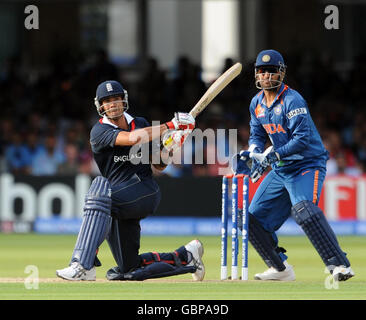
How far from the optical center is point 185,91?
53.9 ft

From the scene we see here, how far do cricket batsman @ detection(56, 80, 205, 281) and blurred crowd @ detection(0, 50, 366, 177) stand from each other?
686cm

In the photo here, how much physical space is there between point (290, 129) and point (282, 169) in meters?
0.34

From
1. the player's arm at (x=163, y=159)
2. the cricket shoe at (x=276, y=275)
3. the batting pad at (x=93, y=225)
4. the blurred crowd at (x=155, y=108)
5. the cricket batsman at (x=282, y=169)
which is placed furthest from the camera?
the blurred crowd at (x=155, y=108)

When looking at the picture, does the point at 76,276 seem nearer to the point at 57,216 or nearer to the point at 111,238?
the point at 111,238

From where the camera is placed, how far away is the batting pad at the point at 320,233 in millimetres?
7566

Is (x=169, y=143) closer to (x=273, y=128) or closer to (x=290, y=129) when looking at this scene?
(x=273, y=128)

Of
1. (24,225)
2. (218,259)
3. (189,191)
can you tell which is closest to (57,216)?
(24,225)

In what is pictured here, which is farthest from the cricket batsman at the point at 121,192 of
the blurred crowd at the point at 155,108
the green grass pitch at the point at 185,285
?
the blurred crowd at the point at 155,108

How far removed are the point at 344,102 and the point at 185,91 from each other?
264 centimetres

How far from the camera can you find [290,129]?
25.3ft

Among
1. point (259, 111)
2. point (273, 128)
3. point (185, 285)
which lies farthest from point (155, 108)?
point (185, 285)

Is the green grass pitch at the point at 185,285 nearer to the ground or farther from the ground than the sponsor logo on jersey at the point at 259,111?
nearer to the ground

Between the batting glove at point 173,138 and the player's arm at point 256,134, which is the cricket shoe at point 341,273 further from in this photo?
the batting glove at point 173,138

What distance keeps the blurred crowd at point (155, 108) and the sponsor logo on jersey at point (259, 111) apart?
6655 mm
